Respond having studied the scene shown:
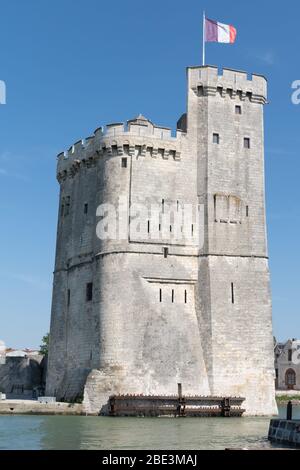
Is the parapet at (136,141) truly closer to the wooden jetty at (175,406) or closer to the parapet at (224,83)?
the parapet at (224,83)

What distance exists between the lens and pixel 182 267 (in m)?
32.4

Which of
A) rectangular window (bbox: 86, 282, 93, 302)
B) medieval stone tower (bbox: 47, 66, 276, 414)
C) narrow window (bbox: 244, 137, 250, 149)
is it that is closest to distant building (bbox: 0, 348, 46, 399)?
medieval stone tower (bbox: 47, 66, 276, 414)

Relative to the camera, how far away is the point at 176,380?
102 feet

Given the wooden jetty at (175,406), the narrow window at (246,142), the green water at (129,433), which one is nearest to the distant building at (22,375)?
the wooden jetty at (175,406)

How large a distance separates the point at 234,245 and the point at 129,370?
7.42m

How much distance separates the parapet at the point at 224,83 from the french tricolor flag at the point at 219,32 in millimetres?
1502

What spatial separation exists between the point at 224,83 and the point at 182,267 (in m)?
9.13

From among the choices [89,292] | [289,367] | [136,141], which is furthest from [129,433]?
[289,367]

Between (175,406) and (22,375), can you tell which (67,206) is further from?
(175,406)

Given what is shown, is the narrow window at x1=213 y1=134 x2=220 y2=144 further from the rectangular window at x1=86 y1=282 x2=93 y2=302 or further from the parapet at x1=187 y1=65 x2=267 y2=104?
the rectangular window at x1=86 y1=282 x2=93 y2=302

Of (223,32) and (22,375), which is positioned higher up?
(223,32)
